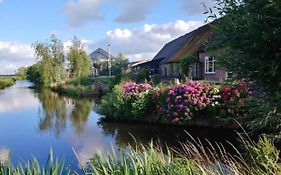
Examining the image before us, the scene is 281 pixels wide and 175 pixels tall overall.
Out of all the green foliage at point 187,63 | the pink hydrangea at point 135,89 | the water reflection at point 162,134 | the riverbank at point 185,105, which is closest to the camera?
the water reflection at point 162,134

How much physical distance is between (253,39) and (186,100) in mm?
11247

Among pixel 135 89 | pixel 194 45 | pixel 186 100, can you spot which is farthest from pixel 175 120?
pixel 194 45

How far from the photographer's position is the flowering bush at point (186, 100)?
14.8m

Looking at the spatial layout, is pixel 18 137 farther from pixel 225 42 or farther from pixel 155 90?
pixel 225 42

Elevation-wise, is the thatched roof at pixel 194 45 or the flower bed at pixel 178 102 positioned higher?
the thatched roof at pixel 194 45

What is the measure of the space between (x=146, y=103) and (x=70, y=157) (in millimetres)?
6425

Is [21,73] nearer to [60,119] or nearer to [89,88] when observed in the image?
[89,88]

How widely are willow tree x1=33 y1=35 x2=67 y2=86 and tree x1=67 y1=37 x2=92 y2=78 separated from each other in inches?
77.0

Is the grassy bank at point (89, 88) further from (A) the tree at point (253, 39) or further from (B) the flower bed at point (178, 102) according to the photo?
(A) the tree at point (253, 39)

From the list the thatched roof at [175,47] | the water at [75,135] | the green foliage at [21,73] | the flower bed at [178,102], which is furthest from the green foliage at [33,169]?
the green foliage at [21,73]

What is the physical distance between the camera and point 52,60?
5056cm

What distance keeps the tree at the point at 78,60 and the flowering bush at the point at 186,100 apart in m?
33.8

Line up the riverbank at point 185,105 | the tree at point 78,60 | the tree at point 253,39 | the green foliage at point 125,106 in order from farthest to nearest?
the tree at point 78,60 < the green foliage at point 125,106 < the riverbank at point 185,105 < the tree at point 253,39

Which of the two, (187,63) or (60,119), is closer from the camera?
(60,119)
